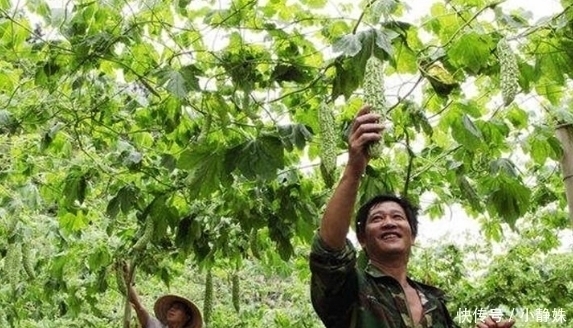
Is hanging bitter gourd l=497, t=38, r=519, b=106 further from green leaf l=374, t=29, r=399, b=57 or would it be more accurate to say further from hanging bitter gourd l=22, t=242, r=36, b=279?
hanging bitter gourd l=22, t=242, r=36, b=279

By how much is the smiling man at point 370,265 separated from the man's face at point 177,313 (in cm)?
264

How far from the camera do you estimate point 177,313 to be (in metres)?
5.05

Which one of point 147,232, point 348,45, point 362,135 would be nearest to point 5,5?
point 147,232

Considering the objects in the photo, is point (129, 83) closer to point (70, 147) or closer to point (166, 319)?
point (70, 147)

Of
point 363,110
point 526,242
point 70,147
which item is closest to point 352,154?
point 363,110

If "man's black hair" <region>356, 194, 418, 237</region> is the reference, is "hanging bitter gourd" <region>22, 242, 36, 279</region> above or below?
above

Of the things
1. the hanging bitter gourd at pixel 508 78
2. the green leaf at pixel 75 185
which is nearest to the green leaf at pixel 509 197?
the hanging bitter gourd at pixel 508 78

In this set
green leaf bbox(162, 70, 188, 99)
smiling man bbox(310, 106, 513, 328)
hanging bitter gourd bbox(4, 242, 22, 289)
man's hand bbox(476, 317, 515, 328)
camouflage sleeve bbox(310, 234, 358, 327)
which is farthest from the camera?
hanging bitter gourd bbox(4, 242, 22, 289)

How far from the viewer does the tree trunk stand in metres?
3.07

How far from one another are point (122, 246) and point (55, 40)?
214 cm

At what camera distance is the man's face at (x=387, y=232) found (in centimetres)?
249

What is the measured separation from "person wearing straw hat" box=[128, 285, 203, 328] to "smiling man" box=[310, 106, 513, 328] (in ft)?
8.65

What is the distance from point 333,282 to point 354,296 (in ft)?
0.39

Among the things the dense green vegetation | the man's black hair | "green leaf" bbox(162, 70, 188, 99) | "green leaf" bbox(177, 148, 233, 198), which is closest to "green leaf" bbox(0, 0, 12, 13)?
the dense green vegetation
